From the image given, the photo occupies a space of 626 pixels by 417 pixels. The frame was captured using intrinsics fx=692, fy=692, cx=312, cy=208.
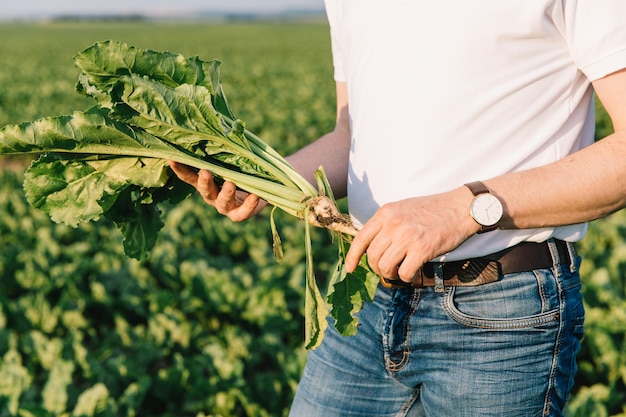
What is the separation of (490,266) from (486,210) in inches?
8.8

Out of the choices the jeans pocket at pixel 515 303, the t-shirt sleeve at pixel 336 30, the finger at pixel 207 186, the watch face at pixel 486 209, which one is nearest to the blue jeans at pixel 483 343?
the jeans pocket at pixel 515 303

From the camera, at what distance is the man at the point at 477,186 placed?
157 centimetres

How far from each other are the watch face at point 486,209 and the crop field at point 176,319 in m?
2.31

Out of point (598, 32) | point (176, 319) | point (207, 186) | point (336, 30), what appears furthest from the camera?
point (176, 319)

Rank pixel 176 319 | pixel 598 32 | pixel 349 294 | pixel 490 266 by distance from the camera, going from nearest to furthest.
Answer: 1. pixel 598 32
2. pixel 490 266
3. pixel 349 294
4. pixel 176 319

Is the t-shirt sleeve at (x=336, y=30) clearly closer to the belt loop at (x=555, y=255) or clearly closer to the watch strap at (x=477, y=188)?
the watch strap at (x=477, y=188)

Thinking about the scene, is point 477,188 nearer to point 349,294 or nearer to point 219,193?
point 349,294

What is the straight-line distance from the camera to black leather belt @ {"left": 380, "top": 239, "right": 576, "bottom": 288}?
5.69 feet

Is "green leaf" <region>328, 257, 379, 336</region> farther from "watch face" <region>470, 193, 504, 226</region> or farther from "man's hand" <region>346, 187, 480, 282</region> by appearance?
"watch face" <region>470, 193, 504, 226</region>

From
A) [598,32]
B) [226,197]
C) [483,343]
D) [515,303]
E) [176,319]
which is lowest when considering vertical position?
[176,319]

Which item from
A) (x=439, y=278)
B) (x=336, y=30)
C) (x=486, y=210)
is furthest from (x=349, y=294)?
(x=336, y=30)

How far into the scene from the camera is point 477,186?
5.26 ft

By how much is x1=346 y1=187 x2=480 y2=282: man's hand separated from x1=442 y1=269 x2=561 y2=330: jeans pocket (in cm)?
21

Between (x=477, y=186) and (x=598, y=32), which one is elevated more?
(x=598, y=32)
